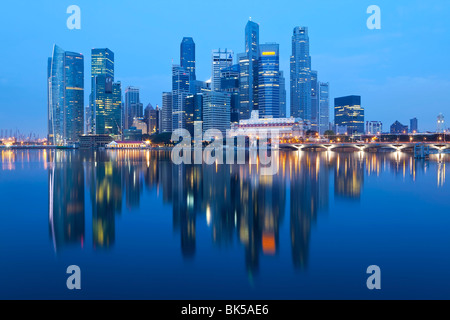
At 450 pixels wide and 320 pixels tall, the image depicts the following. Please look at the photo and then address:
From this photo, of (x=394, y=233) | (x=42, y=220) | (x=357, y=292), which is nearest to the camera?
(x=357, y=292)

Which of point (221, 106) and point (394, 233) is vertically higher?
point (221, 106)

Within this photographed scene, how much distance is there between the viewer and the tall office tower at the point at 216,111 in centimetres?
18038

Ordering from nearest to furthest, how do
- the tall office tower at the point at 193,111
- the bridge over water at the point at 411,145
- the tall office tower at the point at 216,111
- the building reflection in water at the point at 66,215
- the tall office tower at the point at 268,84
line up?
the building reflection in water at the point at 66,215 < the bridge over water at the point at 411,145 < the tall office tower at the point at 216,111 < the tall office tower at the point at 193,111 < the tall office tower at the point at 268,84

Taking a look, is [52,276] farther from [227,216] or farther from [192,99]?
[192,99]

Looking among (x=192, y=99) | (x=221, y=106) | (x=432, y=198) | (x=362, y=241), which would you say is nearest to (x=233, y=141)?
(x=221, y=106)

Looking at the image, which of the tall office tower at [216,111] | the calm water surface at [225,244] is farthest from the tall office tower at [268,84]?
the calm water surface at [225,244]

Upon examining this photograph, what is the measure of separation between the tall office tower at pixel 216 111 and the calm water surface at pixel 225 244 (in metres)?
158

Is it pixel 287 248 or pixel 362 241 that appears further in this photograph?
pixel 362 241

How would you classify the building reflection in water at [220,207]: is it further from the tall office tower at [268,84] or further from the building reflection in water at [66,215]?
the tall office tower at [268,84]

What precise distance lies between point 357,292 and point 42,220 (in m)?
14.2

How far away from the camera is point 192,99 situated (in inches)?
7662

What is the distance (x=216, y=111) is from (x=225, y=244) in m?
172

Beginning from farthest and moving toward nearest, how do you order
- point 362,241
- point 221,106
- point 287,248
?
point 221,106
point 362,241
point 287,248

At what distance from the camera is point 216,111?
181875mm
